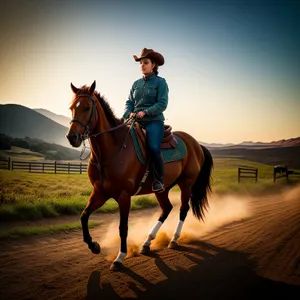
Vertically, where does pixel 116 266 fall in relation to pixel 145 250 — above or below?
above

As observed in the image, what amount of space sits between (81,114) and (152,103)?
176cm

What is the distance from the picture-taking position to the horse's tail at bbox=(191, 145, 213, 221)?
6844 millimetres

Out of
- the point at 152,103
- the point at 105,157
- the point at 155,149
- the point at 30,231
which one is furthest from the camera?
the point at 30,231

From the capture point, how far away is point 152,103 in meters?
5.20

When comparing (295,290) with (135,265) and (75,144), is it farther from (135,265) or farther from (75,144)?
(75,144)

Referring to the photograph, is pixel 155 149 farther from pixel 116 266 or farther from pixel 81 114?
pixel 116 266

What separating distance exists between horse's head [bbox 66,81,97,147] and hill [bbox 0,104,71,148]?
325ft

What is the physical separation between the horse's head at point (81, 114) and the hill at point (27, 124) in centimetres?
9893

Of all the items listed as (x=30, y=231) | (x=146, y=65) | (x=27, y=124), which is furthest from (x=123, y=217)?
(x=27, y=124)

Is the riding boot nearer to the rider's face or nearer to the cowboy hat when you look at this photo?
the rider's face

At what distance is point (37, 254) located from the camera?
5.03 meters

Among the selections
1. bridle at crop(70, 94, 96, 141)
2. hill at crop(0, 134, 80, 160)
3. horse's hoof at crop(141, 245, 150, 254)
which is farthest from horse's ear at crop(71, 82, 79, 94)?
hill at crop(0, 134, 80, 160)

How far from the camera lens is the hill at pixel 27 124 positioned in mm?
100312

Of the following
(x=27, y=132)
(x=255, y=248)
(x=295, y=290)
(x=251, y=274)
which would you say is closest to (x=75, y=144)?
(x=251, y=274)
